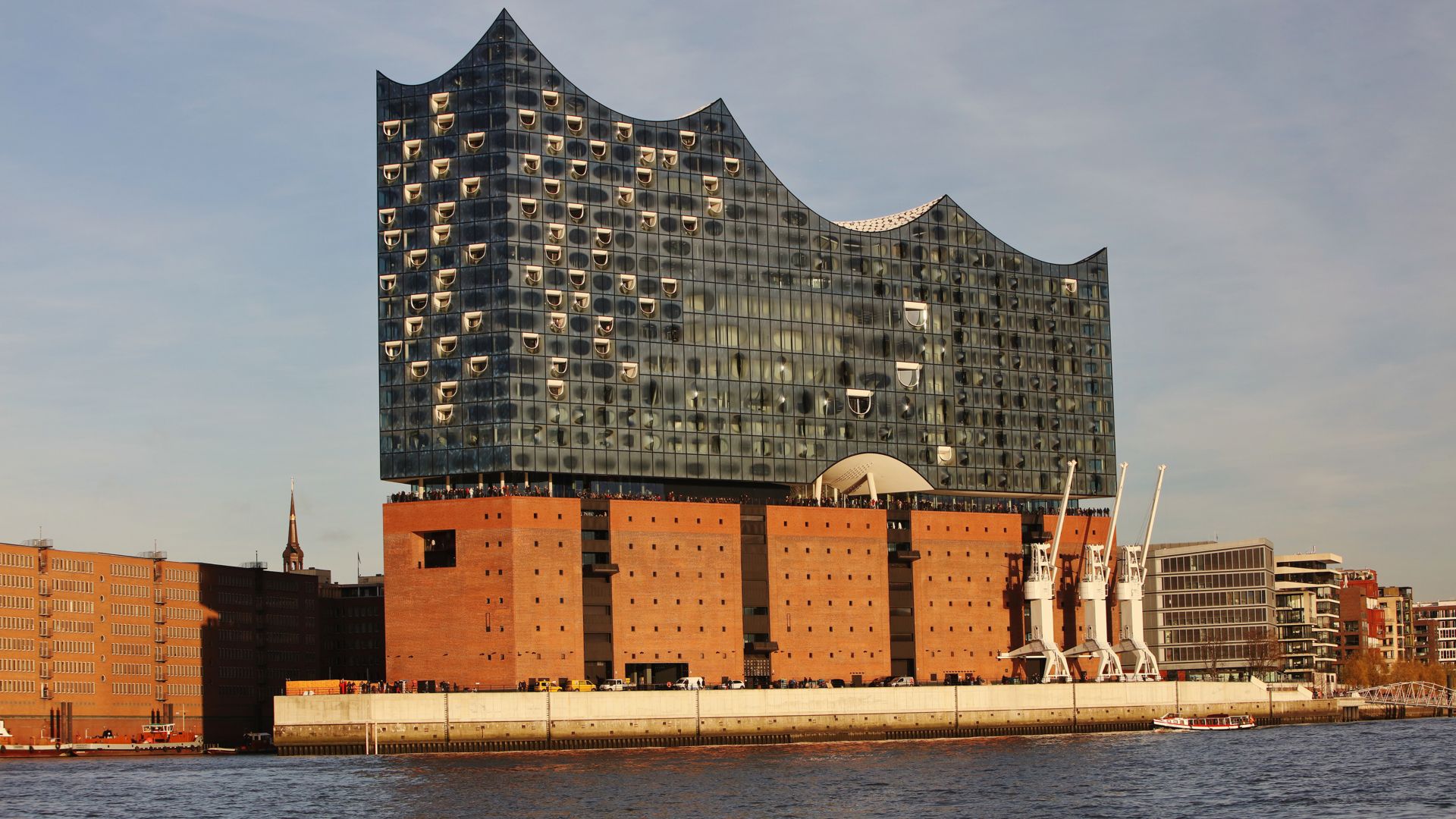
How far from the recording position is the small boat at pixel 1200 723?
6245 inches

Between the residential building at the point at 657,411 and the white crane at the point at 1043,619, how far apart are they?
2550mm

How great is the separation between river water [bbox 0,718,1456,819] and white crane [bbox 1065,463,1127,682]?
19870 mm

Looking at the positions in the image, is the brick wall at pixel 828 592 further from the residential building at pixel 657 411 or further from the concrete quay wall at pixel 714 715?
the concrete quay wall at pixel 714 715

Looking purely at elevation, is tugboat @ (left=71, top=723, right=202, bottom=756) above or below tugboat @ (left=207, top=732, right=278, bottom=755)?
above

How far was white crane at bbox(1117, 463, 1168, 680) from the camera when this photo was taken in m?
166

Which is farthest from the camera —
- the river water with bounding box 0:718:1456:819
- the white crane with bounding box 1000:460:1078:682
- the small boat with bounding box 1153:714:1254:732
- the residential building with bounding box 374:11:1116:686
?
the white crane with bounding box 1000:460:1078:682

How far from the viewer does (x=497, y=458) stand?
465 feet

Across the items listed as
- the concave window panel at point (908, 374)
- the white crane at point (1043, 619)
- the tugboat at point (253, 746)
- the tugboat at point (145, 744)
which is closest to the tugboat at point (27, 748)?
the tugboat at point (145, 744)

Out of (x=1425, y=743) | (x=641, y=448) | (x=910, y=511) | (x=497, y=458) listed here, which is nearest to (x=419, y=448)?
(x=497, y=458)

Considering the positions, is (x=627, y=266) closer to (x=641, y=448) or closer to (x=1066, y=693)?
(x=641, y=448)

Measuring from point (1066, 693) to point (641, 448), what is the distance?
41.9 metres

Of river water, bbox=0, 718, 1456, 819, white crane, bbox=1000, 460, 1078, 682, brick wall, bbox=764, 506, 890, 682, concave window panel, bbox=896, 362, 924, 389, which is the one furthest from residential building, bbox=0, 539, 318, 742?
white crane, bbox=1000, 460, 1078, 682

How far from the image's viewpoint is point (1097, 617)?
165000 millimetres

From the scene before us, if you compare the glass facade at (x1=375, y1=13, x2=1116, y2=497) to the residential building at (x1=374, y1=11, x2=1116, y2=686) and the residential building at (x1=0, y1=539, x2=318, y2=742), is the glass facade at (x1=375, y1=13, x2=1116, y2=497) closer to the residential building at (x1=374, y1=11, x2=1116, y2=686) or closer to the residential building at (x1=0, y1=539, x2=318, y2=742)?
the residential building at (x1=374, y1=11, x2=1116, y2=686)
